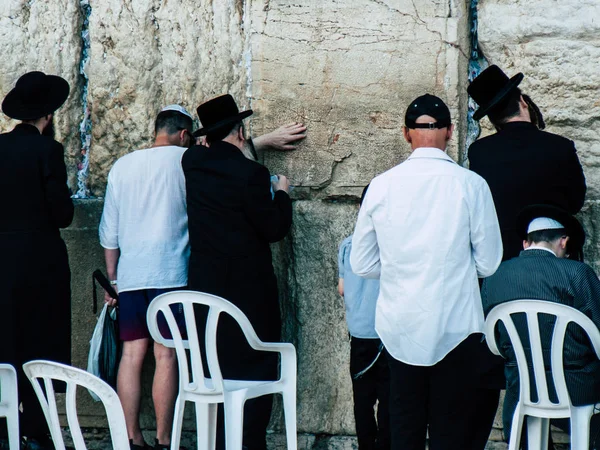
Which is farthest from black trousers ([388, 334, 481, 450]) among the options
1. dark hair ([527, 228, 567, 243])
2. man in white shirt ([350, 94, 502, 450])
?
dark hair ([527, 228, 567, 243])

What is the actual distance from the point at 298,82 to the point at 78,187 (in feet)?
4.53

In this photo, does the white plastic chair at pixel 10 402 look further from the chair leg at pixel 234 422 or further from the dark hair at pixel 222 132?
the dark hair at pixel 222 132

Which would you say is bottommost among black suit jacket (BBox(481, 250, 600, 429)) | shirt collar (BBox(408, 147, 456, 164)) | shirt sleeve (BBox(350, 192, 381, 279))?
black suit jacket (BBox(481, 250, 600, 429))

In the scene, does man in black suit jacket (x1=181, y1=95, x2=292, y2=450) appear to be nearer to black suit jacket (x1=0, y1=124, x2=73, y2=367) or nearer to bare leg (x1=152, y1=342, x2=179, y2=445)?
bare leg (x1=152, y1=342, x2=179, y2=445)

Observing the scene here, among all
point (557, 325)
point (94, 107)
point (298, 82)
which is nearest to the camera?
point (557, 325)

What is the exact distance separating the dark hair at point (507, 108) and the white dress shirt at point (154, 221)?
149 centimetres

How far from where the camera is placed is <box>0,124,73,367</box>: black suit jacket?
195 inches

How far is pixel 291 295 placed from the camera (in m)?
5.39

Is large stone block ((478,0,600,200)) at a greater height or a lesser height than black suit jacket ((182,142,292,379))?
greater

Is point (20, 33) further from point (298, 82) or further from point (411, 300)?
point (411, 300)

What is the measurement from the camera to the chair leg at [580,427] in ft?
12.7

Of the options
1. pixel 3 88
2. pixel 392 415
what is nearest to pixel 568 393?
pixel 392 415

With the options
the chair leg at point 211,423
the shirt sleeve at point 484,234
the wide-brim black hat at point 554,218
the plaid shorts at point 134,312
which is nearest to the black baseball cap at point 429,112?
the shirt sleeve at point 484,234

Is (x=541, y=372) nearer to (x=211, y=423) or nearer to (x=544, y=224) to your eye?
(x=544, y=224)
